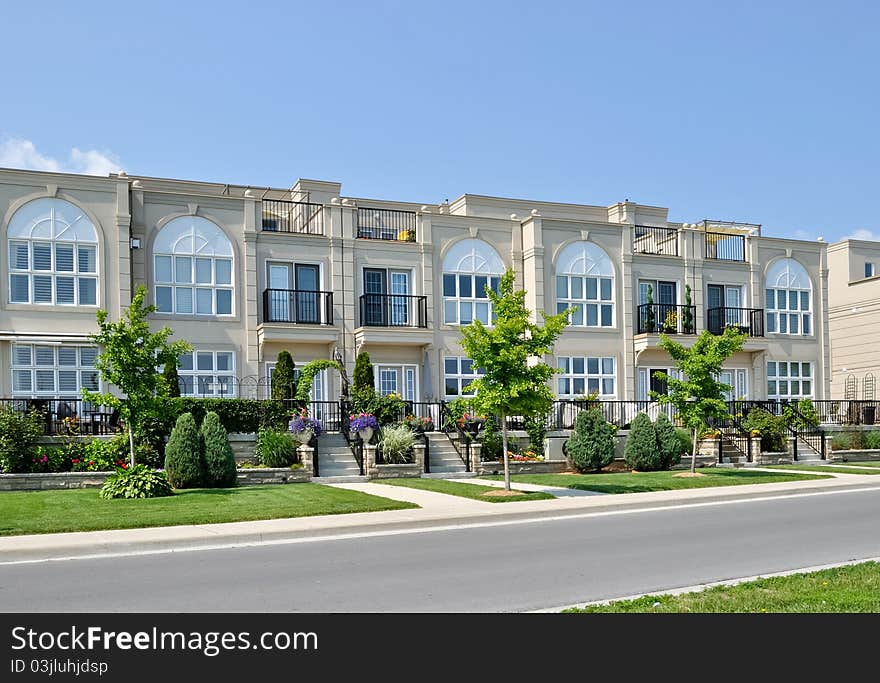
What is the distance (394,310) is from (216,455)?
488 inches

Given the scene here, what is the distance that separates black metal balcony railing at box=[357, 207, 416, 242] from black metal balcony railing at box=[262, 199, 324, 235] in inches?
82.1

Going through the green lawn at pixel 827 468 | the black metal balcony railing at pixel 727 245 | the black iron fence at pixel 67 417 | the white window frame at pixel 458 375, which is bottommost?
the green lawn at pixel 827 468

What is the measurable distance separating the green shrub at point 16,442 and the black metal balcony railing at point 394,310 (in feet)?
40.7

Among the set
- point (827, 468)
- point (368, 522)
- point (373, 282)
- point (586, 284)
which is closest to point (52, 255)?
point (373, 282)

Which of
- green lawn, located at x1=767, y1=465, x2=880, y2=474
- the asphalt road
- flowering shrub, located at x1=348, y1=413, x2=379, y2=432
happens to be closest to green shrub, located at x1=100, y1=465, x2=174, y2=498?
the asphalt road

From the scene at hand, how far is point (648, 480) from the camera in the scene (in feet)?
77.4

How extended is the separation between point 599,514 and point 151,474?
30.0 feet

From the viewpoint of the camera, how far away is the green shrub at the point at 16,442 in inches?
837

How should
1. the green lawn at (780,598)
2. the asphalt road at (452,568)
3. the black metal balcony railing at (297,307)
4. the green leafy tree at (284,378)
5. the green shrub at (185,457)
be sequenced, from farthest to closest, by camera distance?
the black metal balcony railing at (297,307) < the green leafy tree at (284,378) < the green shrub at (185,457) < the asphalt road at (452,568) < the green lawn at (780,598)

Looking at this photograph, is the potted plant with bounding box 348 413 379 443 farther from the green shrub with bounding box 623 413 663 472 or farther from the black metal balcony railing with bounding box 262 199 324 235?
the black metal balcony railing with bounding box 262 199 324 235

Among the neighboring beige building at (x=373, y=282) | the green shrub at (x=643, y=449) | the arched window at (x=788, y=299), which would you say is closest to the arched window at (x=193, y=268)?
the neighboring beige building at (x=373, y=282)

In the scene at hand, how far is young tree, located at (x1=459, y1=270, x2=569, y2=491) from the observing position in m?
20.3

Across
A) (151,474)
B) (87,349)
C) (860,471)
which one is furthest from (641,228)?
(151,474)

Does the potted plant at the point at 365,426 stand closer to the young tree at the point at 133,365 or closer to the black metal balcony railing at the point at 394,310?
Answer: the young tree at the point at 133,365
